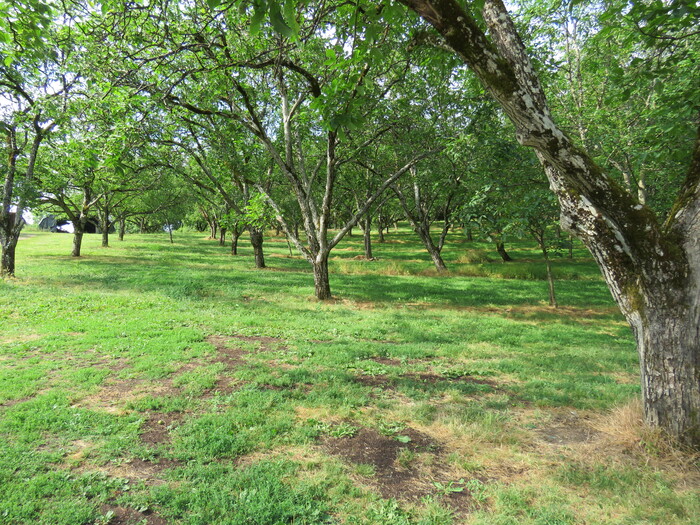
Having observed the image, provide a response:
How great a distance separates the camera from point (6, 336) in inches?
307

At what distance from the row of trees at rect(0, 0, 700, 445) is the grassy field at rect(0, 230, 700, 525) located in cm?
140

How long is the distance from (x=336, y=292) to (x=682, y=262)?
1256cm

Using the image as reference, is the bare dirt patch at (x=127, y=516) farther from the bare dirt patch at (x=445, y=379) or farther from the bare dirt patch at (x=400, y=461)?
the bare dirt patch at (x=445, y=379)

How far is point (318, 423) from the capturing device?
459cm

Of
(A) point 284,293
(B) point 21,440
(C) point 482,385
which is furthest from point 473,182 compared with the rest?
(B) point 21,440

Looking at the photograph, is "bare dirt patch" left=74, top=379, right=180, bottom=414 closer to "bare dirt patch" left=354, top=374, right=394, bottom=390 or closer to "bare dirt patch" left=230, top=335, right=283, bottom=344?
"bare dirt patch" left=230, top=335, right=283, bottom=344

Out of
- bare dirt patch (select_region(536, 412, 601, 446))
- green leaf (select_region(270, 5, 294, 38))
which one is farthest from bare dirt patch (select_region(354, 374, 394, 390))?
green leaf (select_region(270, 5, 294, 38))

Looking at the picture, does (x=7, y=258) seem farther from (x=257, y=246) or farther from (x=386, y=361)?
(x=386, y=361)

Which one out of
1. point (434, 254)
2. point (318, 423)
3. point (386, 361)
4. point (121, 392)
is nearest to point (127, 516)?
point (318, 423)

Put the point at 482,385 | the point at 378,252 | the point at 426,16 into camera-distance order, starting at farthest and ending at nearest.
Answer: the point at 378,252 → the point at 482,385 → the point at 426,16

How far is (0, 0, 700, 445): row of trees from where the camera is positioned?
358 centimetres

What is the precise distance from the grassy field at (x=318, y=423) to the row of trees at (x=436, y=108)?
1.40 meters

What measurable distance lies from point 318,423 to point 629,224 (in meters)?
4.29

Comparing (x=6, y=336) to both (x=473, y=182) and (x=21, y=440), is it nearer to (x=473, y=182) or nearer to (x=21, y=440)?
(x=21, y=440)
